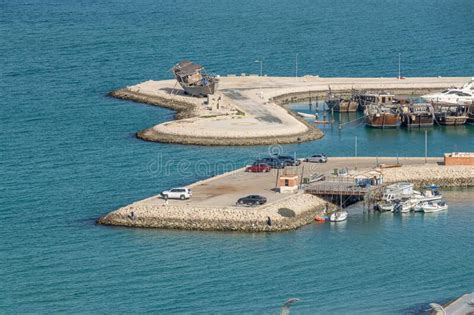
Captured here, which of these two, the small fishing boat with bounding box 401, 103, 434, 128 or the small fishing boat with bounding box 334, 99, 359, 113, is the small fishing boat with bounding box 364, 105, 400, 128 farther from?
the small fishing boat with bounding box 334, 99, 359, 113

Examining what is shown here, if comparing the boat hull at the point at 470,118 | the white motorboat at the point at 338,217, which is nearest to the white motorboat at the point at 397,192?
the white motorboat at the point at 338,217

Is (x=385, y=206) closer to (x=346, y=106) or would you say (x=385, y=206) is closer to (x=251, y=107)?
(x=251, y=107)

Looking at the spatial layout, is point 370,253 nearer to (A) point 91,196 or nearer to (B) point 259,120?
(A) point 91,196

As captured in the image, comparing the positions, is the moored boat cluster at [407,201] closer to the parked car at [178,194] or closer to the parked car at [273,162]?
the parked car at [273,162]

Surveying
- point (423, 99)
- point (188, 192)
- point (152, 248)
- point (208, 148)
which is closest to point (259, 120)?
point (208, 148)

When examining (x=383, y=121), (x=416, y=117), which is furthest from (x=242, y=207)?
(x=416, y=117)

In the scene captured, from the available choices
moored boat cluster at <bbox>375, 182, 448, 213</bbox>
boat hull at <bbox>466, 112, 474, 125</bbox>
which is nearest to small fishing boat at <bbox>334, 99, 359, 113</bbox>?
boat hull at <bbox>466, 112, 474, 125</bbox>
